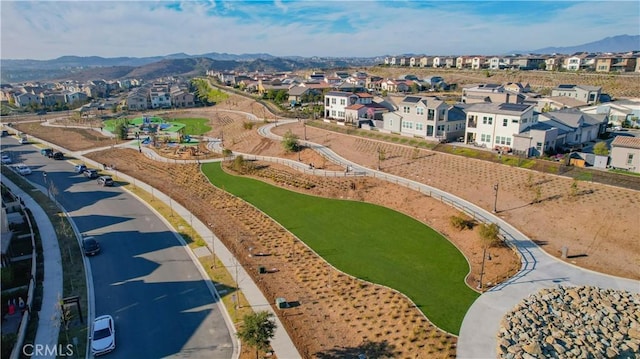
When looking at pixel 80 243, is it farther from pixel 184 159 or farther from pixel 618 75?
pixel 618 75

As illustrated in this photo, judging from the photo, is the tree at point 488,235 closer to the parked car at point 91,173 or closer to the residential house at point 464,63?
the parked car at point 91,173

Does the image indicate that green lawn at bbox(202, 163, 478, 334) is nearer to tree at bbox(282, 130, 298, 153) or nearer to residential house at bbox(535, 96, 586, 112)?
tree at bbox(282, 130, 298, 153)

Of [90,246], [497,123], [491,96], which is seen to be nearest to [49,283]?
[90,246]

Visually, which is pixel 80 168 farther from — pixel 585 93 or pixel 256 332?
pixel 585 93

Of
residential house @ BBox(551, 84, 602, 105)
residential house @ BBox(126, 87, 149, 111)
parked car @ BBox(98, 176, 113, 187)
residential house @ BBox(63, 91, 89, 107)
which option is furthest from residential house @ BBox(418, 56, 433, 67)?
parked car @ BBox(98, 176, 113, 187)

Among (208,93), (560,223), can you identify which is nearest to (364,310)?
(560,223)

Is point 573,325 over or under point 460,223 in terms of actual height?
under
